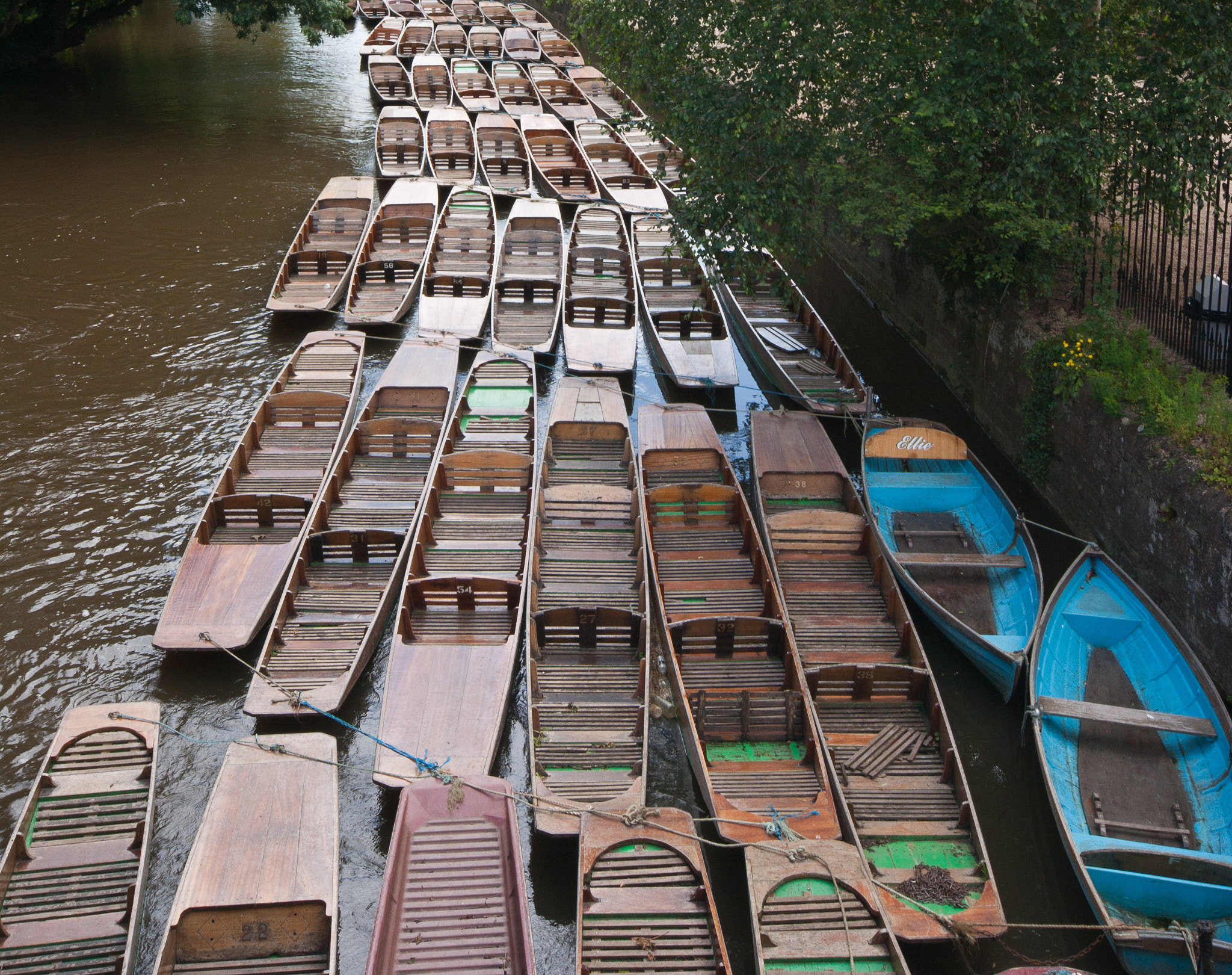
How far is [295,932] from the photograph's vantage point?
294 inches

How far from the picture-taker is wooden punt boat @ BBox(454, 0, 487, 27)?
37.6 meters

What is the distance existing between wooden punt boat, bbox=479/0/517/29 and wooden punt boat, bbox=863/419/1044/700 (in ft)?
97.5

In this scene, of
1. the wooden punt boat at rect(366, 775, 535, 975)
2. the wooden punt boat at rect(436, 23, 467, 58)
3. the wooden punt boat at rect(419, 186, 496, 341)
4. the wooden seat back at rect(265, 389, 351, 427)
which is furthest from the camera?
the wooden punt boat at rect(436, 23, 467, 58)

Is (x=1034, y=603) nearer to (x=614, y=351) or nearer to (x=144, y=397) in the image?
(x=614, y=351)

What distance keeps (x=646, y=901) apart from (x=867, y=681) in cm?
318

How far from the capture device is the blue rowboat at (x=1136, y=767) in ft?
25.3

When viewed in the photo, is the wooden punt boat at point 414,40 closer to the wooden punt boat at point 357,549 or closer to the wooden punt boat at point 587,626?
the wooden punt boat at point 357,549

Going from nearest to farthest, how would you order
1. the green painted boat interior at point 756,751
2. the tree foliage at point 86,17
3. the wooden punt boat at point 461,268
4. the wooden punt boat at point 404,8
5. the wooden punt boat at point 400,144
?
the green painted boat interior at point 756,751 → the wooden punt boat at point 461,268 → the wooden punt boat at point 400,144 → the tree foliage at point 86,17 → the wooden punt boat at point 404,8

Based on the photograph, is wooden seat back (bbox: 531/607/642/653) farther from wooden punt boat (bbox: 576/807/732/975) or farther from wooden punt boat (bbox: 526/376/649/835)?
wooden punt boat (bbox: 576/807/732/975)

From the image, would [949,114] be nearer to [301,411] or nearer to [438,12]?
[301,411]

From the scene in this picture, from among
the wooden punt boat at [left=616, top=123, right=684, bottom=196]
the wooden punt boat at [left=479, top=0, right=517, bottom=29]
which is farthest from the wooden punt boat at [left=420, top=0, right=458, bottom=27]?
the wooden punt boat at [left=616, top=123, right=684, bottom=196]

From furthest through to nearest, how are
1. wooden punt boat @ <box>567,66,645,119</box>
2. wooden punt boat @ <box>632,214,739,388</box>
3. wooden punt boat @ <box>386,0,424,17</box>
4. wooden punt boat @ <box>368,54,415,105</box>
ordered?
wooden punt boat @ <box>386,0,424,17</box>
wooden punt boat @ <box>368,54,415,105</box>
wooden punt boat @ <box>567,66,645,119</box>
wooden punt boat @ <box>632,214,739,388</box>

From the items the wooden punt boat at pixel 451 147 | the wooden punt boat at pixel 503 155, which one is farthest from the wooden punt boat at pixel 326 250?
the wooden punt boat at pixel 503 155

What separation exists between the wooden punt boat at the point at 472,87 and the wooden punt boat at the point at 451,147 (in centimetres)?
140
